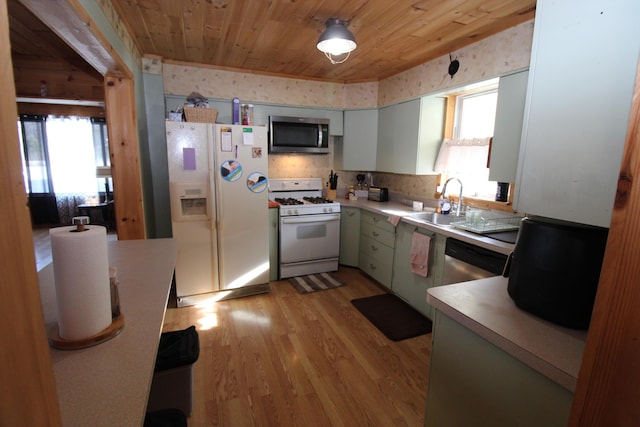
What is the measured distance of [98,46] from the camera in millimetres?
1711

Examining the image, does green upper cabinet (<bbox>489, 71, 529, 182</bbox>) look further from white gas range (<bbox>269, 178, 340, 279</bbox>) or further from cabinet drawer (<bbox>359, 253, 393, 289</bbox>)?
white gas range (<bbox>269, 178, 340, 279</bbox>)

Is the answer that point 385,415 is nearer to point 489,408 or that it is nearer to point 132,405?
point 489,408

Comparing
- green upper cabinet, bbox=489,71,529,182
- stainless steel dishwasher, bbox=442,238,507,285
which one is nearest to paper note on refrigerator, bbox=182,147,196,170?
stainless steel dishwasher, bbox=442,238,507,285

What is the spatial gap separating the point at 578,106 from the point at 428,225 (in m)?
1.64

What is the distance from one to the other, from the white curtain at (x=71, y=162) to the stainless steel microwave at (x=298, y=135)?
4.48 m

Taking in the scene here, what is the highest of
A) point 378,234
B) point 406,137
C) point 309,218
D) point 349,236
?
point 406,137

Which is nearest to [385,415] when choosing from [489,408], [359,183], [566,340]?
[489,408]

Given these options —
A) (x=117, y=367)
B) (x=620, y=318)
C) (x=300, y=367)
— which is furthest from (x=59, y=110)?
(x=620, y=318)

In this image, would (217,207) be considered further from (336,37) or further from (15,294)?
(15,294)

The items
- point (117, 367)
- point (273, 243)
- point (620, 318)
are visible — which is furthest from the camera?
point (273, 243)

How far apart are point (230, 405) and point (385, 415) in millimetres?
899

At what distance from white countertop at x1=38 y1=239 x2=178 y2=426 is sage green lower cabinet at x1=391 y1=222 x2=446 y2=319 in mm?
2049

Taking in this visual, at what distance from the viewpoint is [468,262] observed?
87.9 inches

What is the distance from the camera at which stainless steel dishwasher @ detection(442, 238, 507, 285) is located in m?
2.02
